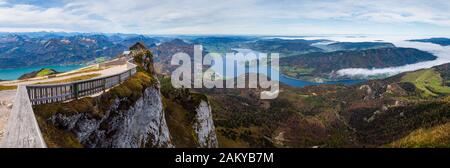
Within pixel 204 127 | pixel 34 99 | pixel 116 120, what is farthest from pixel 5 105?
pixel 204 127

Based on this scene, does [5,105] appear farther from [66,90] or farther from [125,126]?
[125,126]

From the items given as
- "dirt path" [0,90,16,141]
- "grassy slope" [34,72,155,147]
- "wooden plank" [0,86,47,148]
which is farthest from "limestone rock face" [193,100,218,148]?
"wooden plank" [0,86,47,148]

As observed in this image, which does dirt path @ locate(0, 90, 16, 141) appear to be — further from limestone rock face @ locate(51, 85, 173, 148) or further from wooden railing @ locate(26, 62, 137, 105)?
limestone rock face @ locate(51, 85, 173, 148)

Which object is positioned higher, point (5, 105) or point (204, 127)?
point (5, 105)

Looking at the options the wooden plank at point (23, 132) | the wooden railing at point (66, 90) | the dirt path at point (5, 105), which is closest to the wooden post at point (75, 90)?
the wooden railing at point (66, 90)
